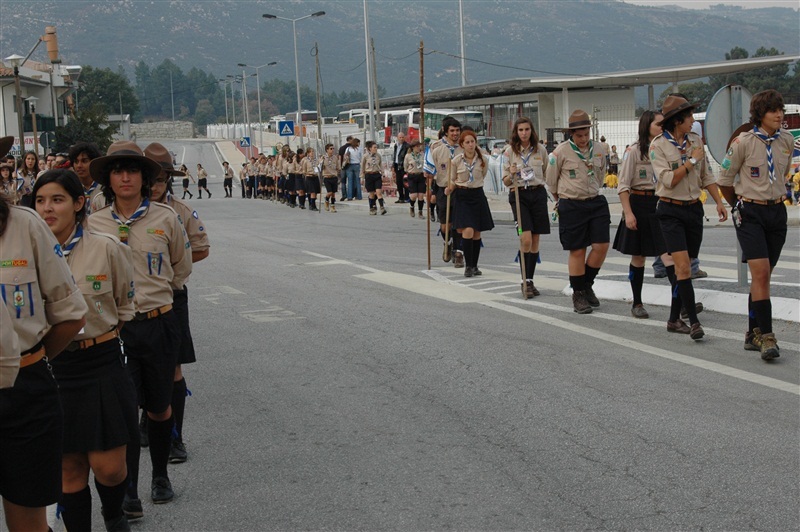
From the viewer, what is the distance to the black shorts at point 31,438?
13.0 feet

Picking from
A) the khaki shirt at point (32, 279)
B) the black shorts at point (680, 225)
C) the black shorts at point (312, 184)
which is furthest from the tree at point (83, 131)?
the khaki shirt at point (32, 279)

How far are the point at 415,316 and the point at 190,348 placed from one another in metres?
4.65

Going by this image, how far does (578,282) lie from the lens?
35.9 ft

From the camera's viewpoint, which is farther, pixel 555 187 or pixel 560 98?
pixel 560 98

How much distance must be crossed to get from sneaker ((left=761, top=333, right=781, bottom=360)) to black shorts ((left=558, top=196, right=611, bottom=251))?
275 cm

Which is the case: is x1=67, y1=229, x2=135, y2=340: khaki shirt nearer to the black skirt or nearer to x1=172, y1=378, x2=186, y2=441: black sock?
x1=172, y1=378, x2=186, y2=441: black sock

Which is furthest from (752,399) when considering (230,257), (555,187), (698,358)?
(230,257)

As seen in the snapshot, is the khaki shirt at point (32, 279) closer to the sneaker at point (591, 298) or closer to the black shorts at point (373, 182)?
the sneaker at point (591, 298)

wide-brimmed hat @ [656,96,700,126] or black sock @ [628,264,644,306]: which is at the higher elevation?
wide-brimmed hat @ [656,96,700,126]

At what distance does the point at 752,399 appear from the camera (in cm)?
721

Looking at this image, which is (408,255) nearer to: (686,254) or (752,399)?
(686,254)

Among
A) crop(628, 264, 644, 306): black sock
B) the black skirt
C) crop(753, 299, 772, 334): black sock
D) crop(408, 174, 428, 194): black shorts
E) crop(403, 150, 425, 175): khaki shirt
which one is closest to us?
crop(753, 299, 772, 334): black sock

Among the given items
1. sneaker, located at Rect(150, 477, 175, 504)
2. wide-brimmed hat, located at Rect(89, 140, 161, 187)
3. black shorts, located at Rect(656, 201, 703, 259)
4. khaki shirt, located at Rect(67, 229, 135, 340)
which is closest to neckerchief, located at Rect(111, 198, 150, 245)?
wide-brimmed hat, located at Rect(89, 140, 161, 187)

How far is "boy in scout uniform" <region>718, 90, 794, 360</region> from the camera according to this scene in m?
8.48
